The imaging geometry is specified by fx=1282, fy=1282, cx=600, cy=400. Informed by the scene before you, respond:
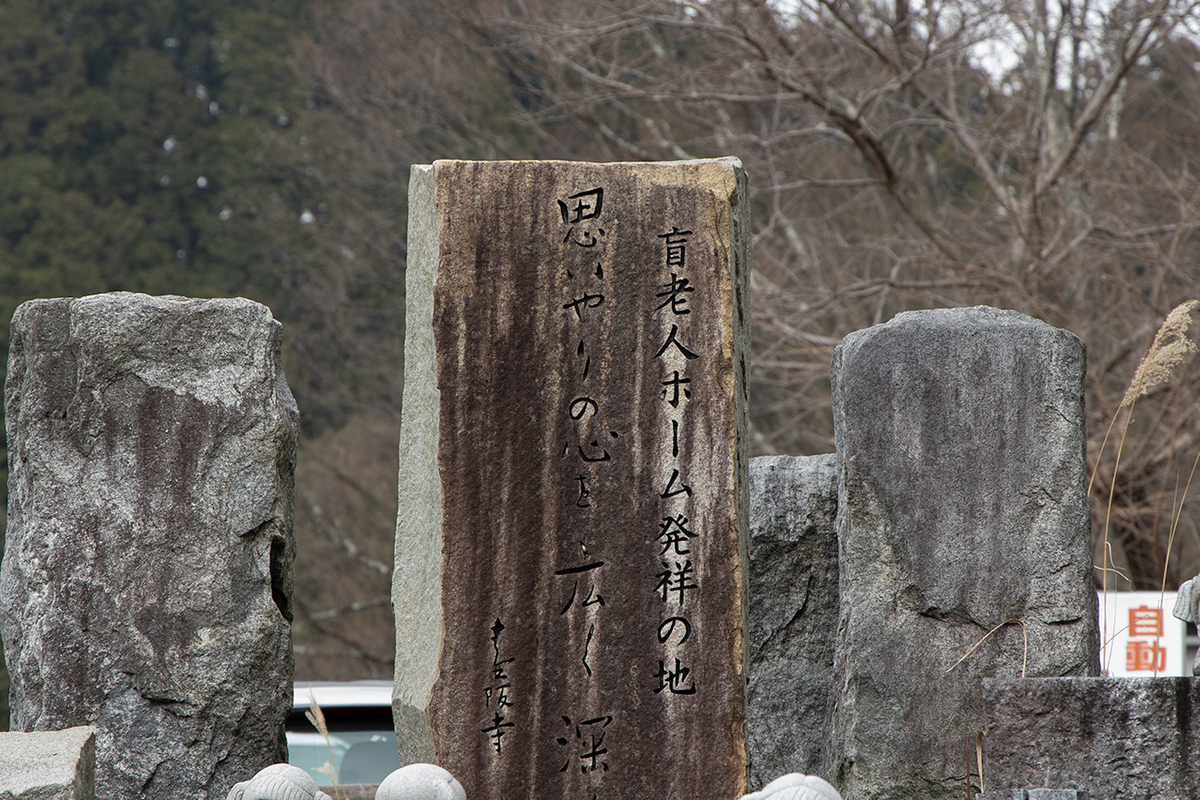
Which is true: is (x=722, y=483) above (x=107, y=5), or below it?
below

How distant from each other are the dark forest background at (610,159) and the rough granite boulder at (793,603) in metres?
1.16

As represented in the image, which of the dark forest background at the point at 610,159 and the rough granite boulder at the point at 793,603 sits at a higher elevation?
the dark forest background at the point at 610,159

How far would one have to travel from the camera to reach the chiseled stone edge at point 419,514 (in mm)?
2941

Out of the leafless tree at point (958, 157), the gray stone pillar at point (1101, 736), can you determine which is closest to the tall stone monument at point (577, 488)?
the gray stone pillar at point (1101, 736)

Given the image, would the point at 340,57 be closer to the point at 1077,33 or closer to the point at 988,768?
the point at 1077,33

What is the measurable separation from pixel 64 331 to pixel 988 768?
2.50 metres

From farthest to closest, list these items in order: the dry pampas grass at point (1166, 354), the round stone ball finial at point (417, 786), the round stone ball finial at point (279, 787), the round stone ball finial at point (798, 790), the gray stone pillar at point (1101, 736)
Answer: the dry pampas grass at point (1166, 354)
the gray stone pillar at point (1101, 736)
the round stone ball finial at point (279, 787)
the round stone ball finial at point (417, 786)
the round stone ball finial at point (798, 790)

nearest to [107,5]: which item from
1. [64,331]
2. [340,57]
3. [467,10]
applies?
[340,57]

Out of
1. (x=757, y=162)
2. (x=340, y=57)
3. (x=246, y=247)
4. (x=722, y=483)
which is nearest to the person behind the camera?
(x=722, y=483)

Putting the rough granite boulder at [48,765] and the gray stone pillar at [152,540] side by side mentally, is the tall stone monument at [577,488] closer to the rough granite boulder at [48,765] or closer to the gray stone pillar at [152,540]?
the gray stone pillar at [152,540]

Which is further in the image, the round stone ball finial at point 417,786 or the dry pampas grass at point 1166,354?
the dry pampas grass at point 1166,354

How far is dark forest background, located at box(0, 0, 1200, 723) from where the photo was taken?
6.52 m

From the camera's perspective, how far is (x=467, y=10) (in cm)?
903

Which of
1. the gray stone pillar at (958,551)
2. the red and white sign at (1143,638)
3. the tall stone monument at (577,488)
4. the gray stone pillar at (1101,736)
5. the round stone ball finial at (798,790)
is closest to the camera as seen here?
the round stone ball finial at (798,790)
